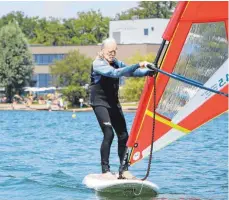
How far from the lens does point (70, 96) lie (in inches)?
2360

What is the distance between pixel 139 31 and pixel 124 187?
68.5 m

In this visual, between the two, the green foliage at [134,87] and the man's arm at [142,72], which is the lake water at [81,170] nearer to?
the man's arm at [142,72]

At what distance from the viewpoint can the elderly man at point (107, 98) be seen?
7469 mm

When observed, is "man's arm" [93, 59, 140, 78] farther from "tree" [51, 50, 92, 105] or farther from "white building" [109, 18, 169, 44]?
"white building" [109, 18, 169, 44]

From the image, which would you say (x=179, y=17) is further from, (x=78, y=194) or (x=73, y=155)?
(x=73, y=155)

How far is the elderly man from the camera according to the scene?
7469 mm

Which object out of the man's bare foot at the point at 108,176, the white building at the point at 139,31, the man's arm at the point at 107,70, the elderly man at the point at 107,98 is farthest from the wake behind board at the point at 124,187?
the white building at the point at 139,31

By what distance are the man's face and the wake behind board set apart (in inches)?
47.0

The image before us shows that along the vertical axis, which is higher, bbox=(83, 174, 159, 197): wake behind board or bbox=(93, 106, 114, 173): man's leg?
bbox=(93, 106, 114, 173): man's leg

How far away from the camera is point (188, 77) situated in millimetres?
7188

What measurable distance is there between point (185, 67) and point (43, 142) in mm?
8372

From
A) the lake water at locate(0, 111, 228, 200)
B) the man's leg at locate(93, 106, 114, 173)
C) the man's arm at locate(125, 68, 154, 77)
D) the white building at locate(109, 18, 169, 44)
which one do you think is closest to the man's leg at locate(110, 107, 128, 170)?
the man's leg at locate(93, 106, 114, 173)

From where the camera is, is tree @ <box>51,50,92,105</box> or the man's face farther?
tree @ <box>51,50,92,105</box>

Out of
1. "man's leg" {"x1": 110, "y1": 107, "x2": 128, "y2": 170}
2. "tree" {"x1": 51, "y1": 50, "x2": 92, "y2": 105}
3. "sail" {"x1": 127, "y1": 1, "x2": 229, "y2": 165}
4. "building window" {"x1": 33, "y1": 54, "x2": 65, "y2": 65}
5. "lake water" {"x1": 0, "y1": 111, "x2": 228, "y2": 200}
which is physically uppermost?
"sail" {"x1": 127, "y1": 1, "x2": 229, "y2": 165}
